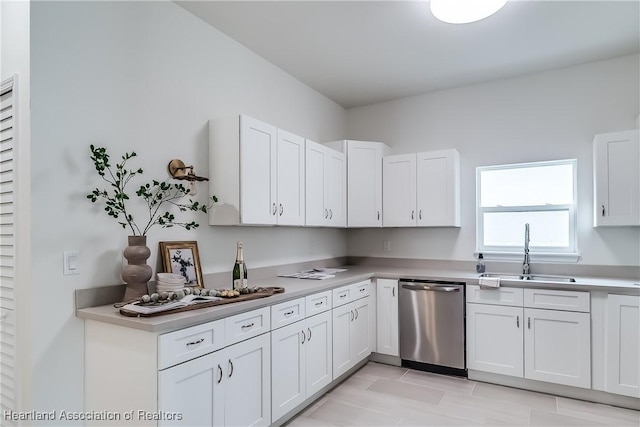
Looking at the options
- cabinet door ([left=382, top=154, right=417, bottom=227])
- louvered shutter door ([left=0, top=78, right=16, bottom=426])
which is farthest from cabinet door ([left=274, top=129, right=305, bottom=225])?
louvered shutter door ([left=0, top=78, right=16, bottom=426])

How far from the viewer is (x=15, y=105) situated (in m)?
1.95

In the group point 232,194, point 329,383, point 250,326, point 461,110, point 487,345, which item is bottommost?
point 329,383

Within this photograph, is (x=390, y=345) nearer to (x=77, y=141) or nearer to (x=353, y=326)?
(x=353, y=326)

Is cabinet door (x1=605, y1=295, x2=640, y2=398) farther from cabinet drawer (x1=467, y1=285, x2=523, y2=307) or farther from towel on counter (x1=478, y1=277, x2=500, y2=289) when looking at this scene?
towel on counter (x1=478, y1=277, x2=500, y2=289)

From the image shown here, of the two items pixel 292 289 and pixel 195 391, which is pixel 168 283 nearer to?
pixel 195 391

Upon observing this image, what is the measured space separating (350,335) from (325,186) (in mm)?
1425

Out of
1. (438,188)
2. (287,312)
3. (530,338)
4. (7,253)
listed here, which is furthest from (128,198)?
(530,338)

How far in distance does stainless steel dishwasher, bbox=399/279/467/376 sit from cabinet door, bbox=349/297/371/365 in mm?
327

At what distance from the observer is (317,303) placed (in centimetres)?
296

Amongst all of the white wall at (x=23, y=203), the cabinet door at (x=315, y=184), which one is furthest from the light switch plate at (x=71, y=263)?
the cabinet door at (x=315, y=184)

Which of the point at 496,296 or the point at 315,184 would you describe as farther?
the point at 315,184

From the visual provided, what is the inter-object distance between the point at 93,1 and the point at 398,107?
3.25m

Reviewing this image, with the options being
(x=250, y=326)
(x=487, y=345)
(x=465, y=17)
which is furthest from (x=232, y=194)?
(x=487, y=345)

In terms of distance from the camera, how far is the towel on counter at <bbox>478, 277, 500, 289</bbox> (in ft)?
10.7
